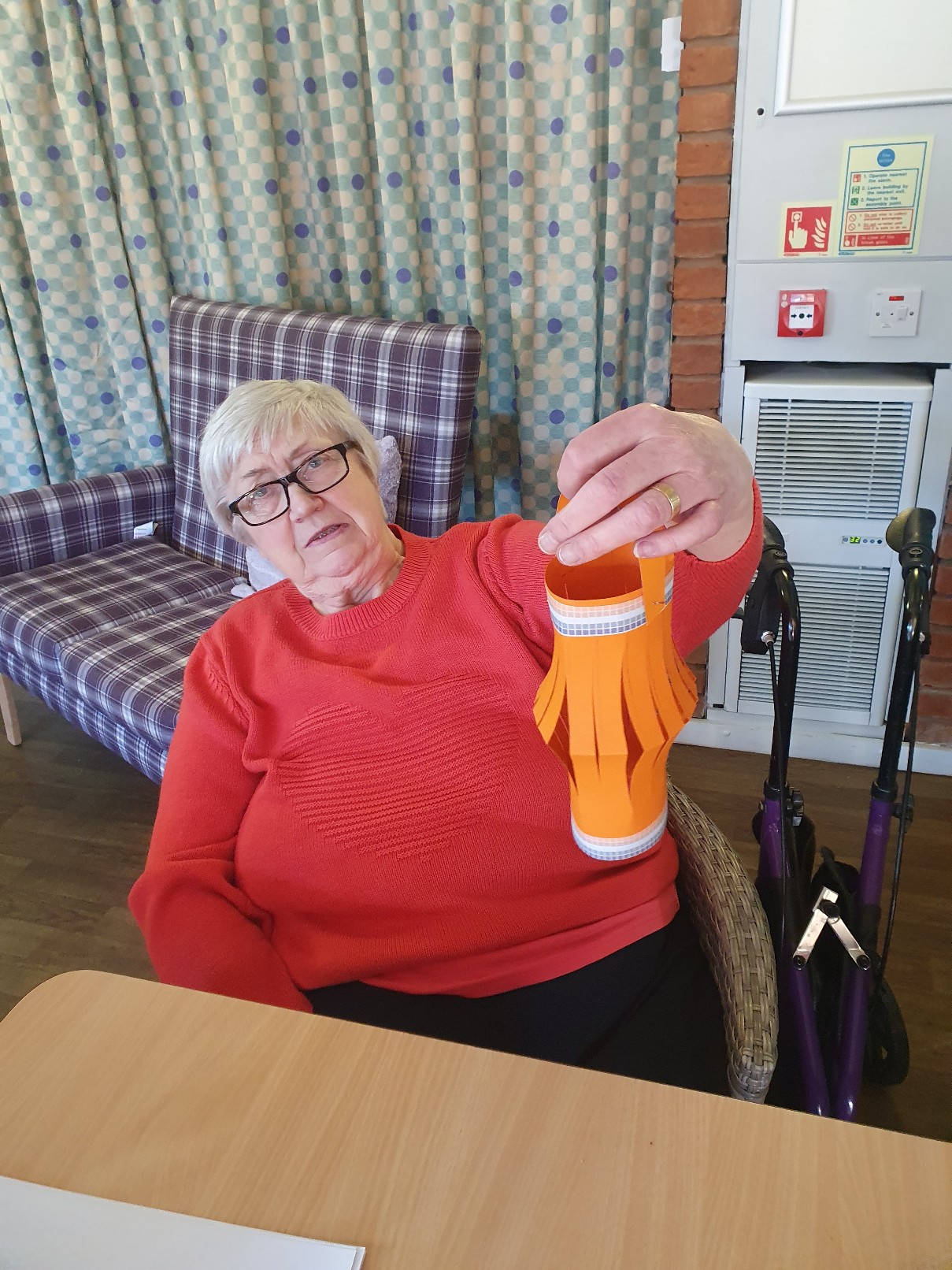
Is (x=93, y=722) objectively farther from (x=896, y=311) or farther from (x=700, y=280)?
(x=896, y=311)

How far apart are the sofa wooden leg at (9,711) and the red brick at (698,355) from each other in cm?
196

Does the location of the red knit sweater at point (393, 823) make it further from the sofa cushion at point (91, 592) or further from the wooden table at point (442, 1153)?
the sofa cushion at point (91, 592)

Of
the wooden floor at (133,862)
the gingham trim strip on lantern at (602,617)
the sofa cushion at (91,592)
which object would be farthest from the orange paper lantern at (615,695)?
the sofa cushion at (91,592)

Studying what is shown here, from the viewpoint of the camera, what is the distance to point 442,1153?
1.93 feet

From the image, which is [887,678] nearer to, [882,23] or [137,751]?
[882,23]

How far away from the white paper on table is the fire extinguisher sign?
6.11ft

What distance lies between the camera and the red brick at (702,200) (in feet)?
6.02

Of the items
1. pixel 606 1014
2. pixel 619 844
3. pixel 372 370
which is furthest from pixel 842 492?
pixel 619 844

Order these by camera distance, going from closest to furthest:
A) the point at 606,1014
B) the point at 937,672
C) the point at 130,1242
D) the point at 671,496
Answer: the point at 130,1242 < the point at 671,496 < the point at 606,1014 < the point at 937,672

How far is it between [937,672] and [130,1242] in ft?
6.59

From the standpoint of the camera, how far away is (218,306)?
2.50 m

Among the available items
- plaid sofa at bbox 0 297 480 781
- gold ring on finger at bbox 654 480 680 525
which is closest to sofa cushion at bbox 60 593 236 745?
plaid sofa at bbox 0 297 480 781

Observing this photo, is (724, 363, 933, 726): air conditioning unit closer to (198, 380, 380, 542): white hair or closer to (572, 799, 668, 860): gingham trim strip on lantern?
(198, 380, 380, 542): white hair

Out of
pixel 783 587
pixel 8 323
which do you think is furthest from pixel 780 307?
pixel 8 323
